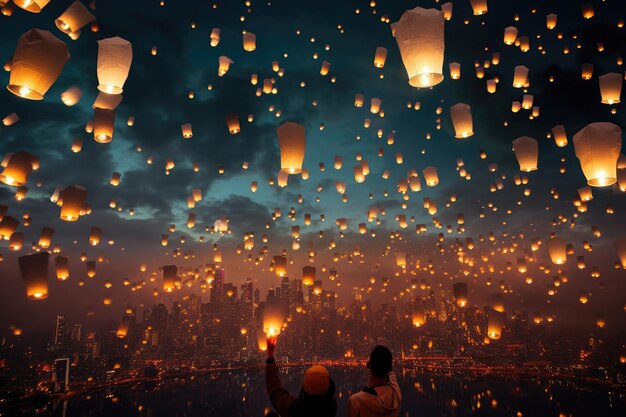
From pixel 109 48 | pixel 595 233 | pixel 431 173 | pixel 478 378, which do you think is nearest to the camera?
pixel 109 48

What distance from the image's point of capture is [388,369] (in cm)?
232

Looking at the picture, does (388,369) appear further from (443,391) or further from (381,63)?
(443,391)

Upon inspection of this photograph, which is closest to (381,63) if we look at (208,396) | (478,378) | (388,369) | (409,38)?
(409,38)

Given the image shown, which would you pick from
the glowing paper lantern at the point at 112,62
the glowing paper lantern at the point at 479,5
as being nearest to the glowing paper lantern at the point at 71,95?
the glowing paper lantern at the point at 112,62

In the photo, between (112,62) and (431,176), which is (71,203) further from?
(431,176)

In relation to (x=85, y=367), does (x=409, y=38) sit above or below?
above

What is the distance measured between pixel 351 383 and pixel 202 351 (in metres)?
53.6

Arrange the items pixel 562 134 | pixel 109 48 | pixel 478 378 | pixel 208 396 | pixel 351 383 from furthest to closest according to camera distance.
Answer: pixel 478 378
pixel 351 383
pixel 208 396
pixel 562 134
pixel 109 48

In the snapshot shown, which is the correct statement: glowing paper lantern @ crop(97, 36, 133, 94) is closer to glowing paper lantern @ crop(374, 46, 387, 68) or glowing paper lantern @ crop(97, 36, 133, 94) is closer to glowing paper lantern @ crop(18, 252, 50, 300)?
glowing paper lantern @ crop(18, 252, 50, 300)

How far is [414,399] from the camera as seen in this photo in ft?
146

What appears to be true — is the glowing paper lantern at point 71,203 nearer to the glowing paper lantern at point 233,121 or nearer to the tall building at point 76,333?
the glowing paper lantern at point 233,121

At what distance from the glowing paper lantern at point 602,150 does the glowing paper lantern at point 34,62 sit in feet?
21.7

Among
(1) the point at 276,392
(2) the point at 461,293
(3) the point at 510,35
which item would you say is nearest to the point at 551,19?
(3) the point at 510,35

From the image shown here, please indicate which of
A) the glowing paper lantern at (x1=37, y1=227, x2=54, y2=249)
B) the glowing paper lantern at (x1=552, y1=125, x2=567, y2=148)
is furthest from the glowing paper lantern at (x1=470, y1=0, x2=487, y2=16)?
the glowing paper lantern at (x1=37, y1=227, x2=54, y2=249)
